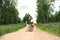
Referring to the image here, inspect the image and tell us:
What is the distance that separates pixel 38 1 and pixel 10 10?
Answer: 11948mm

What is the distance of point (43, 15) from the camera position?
85.0 m

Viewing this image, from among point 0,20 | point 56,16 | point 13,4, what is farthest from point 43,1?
point 56,16

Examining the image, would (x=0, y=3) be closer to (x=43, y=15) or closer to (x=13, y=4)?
(x=13, y=4)

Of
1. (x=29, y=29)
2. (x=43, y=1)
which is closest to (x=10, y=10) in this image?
(x=43, y=1)

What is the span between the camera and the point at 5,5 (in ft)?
245

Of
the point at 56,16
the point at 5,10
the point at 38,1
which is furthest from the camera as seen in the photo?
the point at 56,16

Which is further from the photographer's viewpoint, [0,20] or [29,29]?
[0,20]

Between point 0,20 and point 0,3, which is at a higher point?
point 0,3

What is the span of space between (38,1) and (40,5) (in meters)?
2.06

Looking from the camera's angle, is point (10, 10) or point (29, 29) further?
point (10, 10)

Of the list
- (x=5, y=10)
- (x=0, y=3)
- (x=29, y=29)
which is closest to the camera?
(x=29, y=29)

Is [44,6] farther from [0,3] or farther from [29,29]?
[29,29]

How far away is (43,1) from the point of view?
80.3 m

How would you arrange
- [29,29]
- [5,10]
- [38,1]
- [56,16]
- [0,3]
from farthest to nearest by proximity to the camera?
[56,16] → [38,1] → [5,10] → [0,3] → [29,29]
